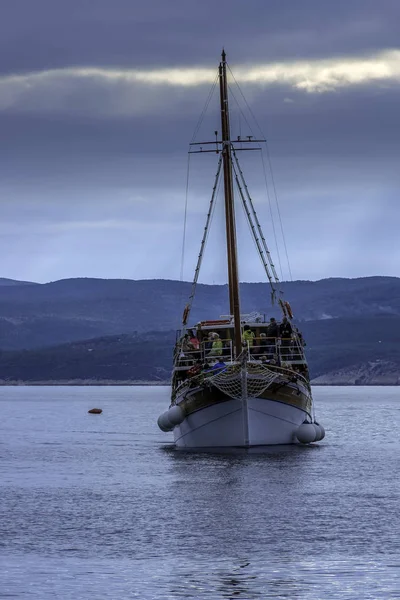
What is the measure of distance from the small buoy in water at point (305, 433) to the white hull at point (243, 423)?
65 cm

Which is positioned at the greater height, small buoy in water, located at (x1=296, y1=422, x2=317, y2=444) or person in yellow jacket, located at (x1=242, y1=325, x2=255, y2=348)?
person in yellow jacket, located at (x1=242, y1=325, x2=255, y2=348)

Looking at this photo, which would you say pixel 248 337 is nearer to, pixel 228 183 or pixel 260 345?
pixel 260 345

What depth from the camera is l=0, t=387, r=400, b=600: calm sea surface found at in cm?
3331

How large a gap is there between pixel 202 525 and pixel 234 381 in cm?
2345

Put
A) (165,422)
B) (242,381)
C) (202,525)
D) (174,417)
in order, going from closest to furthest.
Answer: (202,525) < (242,381) < (174,417) < (165,422)

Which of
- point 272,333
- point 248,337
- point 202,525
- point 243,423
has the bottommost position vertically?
point 202,525

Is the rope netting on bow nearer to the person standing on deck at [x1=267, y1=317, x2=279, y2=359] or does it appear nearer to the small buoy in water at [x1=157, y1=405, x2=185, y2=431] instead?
the small buoy in water at [x1=157, y1=405, x2=185, y2=431]

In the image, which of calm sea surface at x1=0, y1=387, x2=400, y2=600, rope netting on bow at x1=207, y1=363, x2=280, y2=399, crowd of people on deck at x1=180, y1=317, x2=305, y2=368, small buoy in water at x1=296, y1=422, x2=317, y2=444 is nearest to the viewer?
calm sea surface at x1=0, y1=387, x2=400, y2=600

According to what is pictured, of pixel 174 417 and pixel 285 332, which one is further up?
pixel 285 332

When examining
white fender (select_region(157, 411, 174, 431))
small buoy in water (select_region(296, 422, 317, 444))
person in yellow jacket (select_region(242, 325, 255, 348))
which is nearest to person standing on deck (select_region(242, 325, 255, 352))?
person in yellow jacket (select_region(242, 325, 255, 348))

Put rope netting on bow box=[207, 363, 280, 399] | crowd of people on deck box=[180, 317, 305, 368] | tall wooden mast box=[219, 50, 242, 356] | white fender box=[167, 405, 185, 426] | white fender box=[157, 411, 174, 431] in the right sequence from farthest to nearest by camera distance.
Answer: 1. tall wooden mast box=[219, 50, 242, 356]
2. crowd of people on deck box=[180, 317, 305, 368]
3. white fender box=[157, 411, 174, 431]
4. white fender box=[167, 405, 185, 426]
5. rope netting on bow box=[207, 363, 280, 399]

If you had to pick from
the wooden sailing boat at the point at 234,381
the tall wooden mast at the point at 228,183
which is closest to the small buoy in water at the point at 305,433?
the wooden sailing boat at the point at 234,381

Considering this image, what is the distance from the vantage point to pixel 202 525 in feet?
142

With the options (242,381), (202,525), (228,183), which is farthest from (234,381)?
(202,525)
